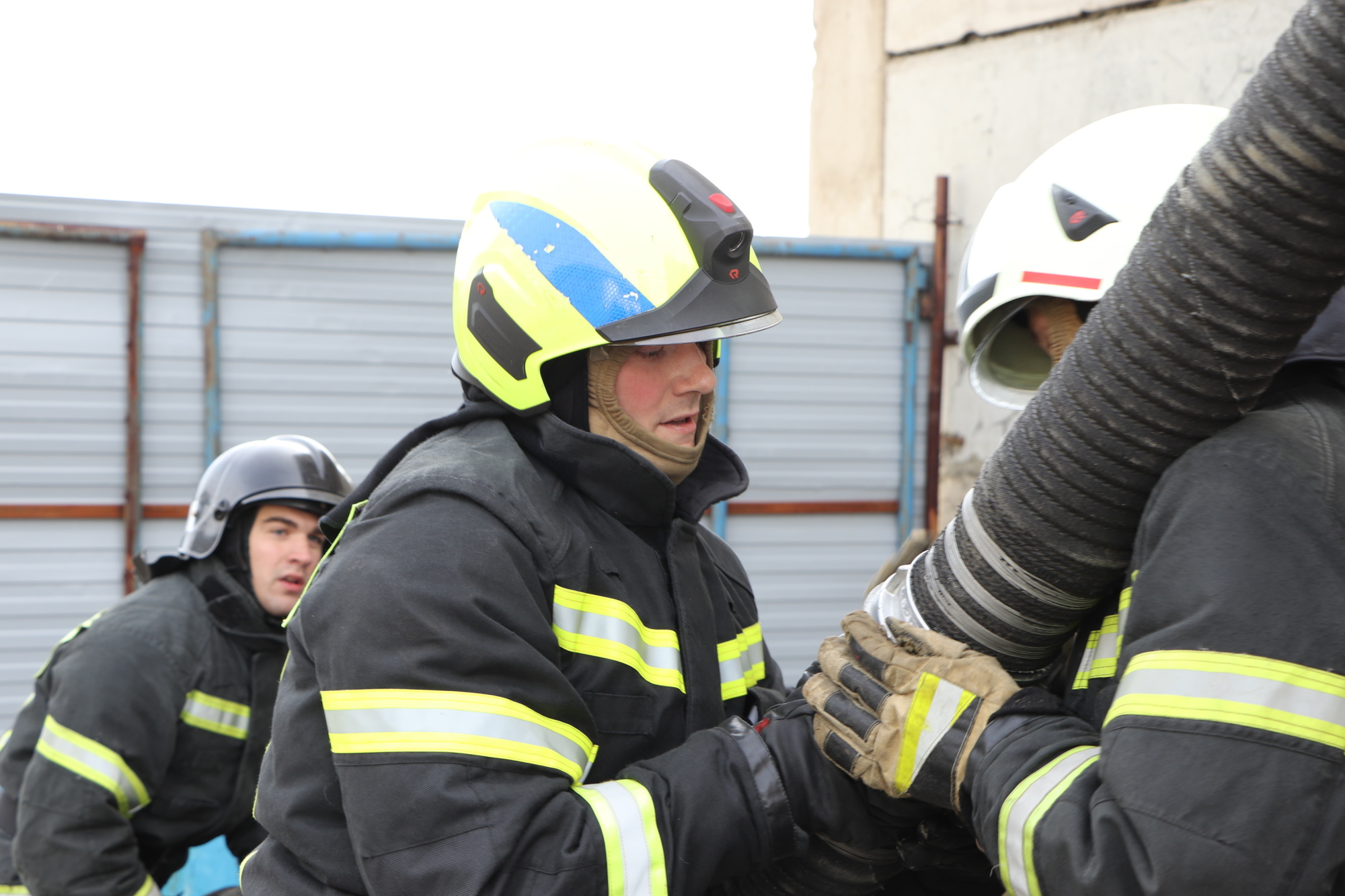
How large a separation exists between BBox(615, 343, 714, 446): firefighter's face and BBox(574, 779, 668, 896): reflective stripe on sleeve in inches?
26.2

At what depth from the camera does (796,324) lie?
5.96m

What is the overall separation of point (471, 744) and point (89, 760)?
2072 millimetres

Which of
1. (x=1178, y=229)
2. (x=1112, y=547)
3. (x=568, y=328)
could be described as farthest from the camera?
(x=568, y=328)

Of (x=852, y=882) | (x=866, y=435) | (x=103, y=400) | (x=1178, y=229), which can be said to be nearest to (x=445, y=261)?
(x=103, y=400)

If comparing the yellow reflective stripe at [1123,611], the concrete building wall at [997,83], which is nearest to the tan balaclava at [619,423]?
the yellow reflective stripe at [1123,611]

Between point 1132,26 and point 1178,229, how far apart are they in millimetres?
5108

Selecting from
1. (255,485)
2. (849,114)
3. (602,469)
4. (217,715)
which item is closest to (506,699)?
(602,469)

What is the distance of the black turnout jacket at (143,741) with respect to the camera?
3.09 m

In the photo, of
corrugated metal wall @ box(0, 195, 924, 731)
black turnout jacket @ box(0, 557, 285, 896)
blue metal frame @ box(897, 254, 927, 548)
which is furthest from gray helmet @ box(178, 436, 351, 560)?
blue metal frame @ box(897, 254, 927, 548)

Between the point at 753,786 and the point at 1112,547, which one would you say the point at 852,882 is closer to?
the point at 753,786

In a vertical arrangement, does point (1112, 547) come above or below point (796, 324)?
below

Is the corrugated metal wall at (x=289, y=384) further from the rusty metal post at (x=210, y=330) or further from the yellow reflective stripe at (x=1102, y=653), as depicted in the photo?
the yellow reflective stripe at (x=1102, y=653)

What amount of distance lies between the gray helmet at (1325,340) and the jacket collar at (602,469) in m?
1.01

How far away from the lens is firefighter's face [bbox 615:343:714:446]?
2021mm
